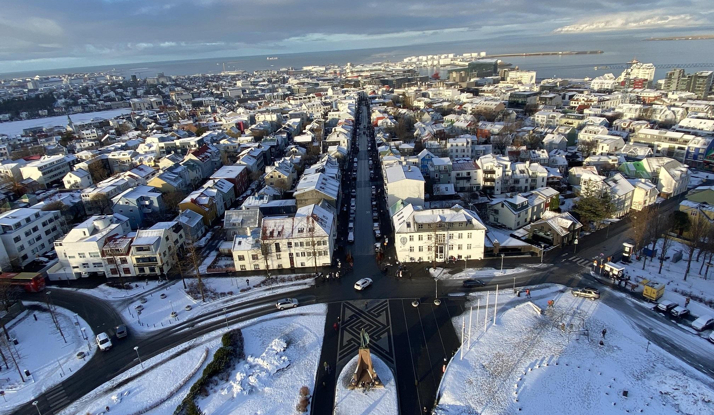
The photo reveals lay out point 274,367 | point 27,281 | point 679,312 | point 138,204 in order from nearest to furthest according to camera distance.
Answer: point 274,367 → point 679,312 → point 27,281 → point 138,204

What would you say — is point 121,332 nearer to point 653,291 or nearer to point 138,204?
point 138,204

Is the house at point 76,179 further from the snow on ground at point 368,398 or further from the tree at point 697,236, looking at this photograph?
the tree at point 697,236

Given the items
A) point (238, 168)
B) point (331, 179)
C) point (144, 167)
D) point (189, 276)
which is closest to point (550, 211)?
point (331, 179)

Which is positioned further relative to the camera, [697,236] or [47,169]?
[47,169]

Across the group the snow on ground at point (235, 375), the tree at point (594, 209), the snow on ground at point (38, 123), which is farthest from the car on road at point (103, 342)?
the snow on ground at point (38, 123)

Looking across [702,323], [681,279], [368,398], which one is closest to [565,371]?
[702,323]

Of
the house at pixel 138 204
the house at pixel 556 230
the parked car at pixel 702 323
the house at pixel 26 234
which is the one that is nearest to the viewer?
the parked car at pixel 702 323
